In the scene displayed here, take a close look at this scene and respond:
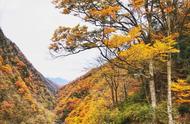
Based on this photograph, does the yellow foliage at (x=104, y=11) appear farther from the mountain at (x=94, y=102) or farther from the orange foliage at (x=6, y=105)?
the orange foliage at (x=6, y=105)

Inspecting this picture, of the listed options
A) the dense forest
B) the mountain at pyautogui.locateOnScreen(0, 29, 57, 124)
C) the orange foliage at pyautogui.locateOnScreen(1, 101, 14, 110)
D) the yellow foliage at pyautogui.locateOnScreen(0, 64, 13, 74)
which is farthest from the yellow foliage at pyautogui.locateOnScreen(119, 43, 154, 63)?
the yellow foliage at pyautogui.locateOnScreen(0, 64, 13, 74)

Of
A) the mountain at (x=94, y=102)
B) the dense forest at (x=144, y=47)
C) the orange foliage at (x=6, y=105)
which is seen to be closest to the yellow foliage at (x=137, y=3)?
the dense forest at (x=144, y=47)

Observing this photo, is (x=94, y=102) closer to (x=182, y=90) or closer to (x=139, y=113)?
(x=139, y=113)

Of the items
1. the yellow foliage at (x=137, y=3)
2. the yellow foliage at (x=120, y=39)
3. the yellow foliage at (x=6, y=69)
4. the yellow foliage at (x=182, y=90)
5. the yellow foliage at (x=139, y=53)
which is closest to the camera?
the yellow foliage at (x=139, y=53)

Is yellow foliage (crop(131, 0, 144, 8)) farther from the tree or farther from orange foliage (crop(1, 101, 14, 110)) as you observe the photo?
orange foliage (crop(1, 101, 14, 110))

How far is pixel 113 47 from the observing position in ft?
74.0

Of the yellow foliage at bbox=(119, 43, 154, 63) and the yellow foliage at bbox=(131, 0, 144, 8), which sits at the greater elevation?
the yellow foliage at bbox=(131, 0, 144, 8)

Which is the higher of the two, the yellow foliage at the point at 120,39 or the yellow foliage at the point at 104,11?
the yellow foliage at the point at 104,11

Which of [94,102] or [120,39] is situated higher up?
[120,39]

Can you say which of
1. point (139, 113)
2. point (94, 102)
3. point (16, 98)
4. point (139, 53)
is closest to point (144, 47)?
point (139, 53)

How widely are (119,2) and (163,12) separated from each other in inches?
106

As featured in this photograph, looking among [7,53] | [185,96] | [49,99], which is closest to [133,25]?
[185,96]

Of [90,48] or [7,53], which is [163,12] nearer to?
[90,48]

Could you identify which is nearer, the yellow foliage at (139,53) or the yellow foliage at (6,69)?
the yellow foliage at (139,53)
